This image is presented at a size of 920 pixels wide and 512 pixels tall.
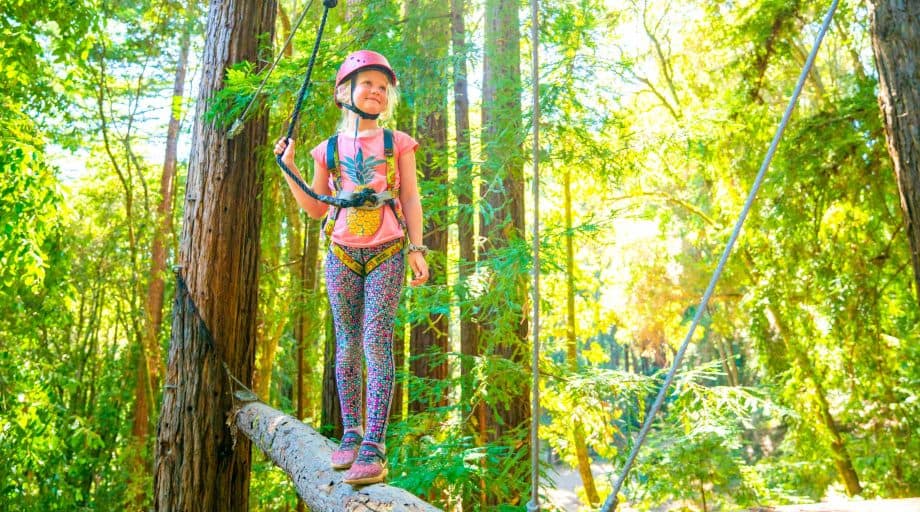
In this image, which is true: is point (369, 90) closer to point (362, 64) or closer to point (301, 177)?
point (362, 64)

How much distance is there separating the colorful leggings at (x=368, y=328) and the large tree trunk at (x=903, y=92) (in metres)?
2.98

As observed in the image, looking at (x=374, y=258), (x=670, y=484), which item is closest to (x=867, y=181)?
(x=670, y=484)

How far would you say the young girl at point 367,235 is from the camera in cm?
216

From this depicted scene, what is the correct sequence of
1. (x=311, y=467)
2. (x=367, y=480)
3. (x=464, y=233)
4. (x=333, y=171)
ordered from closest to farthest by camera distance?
(x=367, y=480)
(x=333, y=171)
(x=311, y=467)
(x=464, y=233)

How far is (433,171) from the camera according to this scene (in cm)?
534

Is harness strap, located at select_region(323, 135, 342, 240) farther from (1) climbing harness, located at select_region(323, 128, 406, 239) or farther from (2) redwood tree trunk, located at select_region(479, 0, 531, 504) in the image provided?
(2) redwood tree trunk, located at select_region(479, 0, 531, 504)

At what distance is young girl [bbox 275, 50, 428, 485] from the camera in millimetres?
2162

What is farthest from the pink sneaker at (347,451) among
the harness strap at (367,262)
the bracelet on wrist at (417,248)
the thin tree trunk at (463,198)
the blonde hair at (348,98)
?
the thin tree trunk at (463,198)

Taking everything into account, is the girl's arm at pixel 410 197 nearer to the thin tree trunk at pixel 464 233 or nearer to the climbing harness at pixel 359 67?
the climbing harness at pixel 359 67

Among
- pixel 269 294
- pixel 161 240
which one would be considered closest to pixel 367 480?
pixel 269 294

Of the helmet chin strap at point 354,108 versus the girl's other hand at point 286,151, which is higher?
the helmet chin strap at point 354,108

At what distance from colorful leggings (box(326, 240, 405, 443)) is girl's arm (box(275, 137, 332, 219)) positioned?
239mm

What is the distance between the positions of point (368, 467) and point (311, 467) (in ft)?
1.60

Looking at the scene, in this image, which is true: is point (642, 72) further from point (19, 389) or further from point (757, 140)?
point (19, 389)
